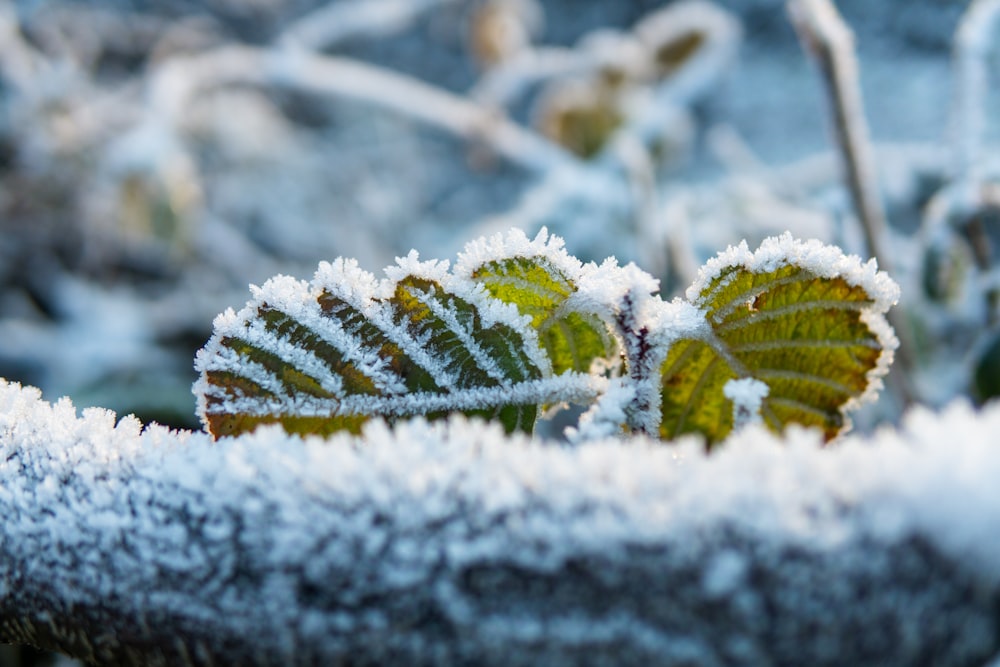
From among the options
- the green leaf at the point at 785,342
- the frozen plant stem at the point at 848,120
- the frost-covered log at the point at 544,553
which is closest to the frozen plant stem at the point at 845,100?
the frozen plant stem at the point at 848,120

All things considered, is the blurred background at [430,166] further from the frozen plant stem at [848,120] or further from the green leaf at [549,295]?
the green leaf at [549,295]

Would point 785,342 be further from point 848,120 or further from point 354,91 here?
point 354,91

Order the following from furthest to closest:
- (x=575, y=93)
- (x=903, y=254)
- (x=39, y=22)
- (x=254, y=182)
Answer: (x=254, y=182) < (x=39, y=22) < (x=575, y=93) < (x=903, y=254)

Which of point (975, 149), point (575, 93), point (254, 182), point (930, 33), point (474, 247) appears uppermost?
point (930, 33)

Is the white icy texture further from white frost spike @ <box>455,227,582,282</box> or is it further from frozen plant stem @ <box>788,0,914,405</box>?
frozen plant stem @ <box>788,0,914,405</box>

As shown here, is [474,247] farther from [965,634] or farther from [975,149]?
[975,149]

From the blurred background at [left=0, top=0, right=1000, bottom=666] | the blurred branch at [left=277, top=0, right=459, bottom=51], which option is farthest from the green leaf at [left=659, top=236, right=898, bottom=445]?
the blurred branch at [left=277, top=0, right=459, bottom=51]

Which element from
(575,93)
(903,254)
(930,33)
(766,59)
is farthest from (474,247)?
(766,59)
